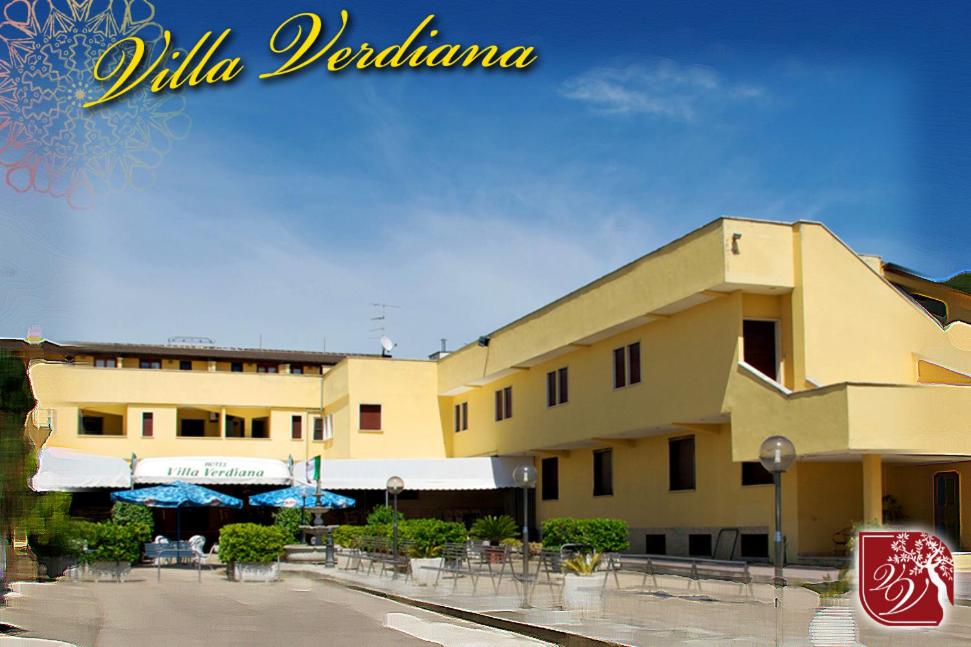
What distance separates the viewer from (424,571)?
24.7m

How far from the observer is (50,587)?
886cm

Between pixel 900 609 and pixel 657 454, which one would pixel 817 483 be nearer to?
pixel 657 454

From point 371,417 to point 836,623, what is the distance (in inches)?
1253

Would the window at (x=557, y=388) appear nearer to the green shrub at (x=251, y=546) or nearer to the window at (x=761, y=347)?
the window at (x=761, y=347)

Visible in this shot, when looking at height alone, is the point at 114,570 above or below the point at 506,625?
below

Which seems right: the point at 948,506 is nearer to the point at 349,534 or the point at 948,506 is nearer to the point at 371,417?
the point at 349,534

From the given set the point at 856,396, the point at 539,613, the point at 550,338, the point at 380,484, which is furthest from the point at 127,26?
the point at 380,484

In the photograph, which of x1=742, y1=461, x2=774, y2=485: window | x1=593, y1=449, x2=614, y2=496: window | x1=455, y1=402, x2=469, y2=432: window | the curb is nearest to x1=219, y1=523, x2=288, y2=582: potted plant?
the curb

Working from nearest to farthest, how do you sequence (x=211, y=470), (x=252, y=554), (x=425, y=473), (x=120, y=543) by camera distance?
(x=120, y=543) < (x=252, y=554) < (x=211, y=470) < (x=425, y=473)

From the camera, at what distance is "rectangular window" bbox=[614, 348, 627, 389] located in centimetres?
2972

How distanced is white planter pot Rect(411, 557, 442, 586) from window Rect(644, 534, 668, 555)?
264 inches

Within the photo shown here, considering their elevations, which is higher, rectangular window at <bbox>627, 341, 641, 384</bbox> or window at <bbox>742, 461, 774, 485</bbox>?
rectangular window at <bbox>627, 341, 641, 384</bbox>

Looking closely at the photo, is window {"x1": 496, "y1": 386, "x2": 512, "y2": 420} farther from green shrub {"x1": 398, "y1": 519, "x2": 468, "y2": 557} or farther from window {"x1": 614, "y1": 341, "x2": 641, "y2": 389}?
green shrub {"x1": 398, "y1": 519, "x2": 468, "y2": 557}

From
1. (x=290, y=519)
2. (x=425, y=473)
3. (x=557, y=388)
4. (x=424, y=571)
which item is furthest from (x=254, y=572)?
(x=290, y=519)
